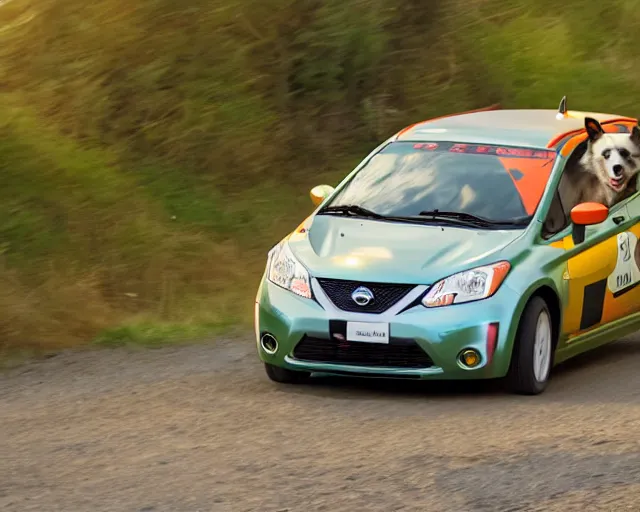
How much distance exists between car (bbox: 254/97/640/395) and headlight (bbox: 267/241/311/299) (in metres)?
0.01

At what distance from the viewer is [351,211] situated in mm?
10633

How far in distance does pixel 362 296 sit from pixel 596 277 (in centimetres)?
190

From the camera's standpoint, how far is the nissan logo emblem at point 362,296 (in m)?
9.49

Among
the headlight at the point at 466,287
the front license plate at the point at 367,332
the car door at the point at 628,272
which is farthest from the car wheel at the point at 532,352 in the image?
the car door at the point at 628,272

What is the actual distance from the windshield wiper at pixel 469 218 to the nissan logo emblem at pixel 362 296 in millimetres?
1009

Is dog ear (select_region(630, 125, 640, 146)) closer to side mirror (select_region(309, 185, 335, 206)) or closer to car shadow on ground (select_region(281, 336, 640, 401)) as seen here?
car shadow on ground (select_region(281, 336, 640, 401))

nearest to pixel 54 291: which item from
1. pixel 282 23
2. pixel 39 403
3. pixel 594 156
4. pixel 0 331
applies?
pixel 0 331

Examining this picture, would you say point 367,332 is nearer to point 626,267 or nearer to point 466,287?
point 466,287

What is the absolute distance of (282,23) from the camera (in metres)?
18.1

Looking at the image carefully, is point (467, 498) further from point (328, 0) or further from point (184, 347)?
point (328, 0)

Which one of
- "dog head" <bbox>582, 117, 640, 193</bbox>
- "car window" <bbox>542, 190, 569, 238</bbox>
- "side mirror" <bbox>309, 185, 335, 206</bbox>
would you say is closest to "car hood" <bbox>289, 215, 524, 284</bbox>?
"car window" <bbox>542, 190, 569, 238</bbox>

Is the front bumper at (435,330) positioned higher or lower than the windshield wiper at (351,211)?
lower

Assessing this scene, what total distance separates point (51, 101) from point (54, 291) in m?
3.87

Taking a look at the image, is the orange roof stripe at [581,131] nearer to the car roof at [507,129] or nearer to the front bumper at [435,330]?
the car roof at [507,129]
